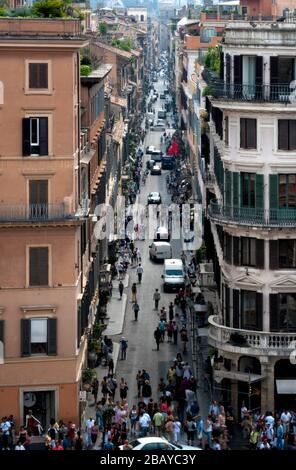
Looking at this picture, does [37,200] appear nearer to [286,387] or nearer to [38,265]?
[38,265]

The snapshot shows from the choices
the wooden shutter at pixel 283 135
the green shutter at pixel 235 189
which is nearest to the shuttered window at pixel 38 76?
the green shutter at pixel 235 189

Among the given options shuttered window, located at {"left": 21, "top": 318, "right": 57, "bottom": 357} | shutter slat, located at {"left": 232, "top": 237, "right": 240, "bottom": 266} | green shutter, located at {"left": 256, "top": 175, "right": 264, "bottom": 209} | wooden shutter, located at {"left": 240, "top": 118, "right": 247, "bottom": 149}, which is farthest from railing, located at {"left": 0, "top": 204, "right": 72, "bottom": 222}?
wooden shutter, located at {"left": 240, "top": 118, "right": 247, "bottom": 149}

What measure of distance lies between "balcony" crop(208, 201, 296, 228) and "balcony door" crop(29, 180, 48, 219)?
8.27m

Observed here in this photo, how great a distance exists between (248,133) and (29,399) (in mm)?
14369

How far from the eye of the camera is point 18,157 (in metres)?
51.3

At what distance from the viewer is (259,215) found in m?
54.2

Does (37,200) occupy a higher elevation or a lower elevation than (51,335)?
higher

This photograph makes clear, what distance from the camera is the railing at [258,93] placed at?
5325cm

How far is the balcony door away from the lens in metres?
51.6

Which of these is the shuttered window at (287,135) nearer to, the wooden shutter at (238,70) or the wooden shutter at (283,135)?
the wooden shutter at (283,135)

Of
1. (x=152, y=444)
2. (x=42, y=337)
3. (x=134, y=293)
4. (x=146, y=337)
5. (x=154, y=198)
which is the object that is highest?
(x=42, y=337)

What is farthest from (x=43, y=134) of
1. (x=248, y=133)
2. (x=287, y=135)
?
(x=287, y=135)

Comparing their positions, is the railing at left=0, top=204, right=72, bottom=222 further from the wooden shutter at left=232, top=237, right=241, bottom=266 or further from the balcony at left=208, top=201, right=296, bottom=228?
the wooden shutter at left=232, top=237, right=241, bottom=266
